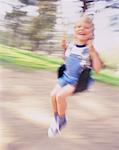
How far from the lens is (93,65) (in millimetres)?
1371

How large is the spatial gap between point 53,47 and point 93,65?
15cm

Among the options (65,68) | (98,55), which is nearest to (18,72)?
(65,68)

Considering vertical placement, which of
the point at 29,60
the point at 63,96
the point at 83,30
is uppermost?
the point at 83,30

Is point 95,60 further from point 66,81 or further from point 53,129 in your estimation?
point 53,129

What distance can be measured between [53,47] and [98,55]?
153 mm

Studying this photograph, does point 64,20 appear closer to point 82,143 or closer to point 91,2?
point 91,2

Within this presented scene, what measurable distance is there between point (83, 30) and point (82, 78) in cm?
16

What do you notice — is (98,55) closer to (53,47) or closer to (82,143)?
(53,47)

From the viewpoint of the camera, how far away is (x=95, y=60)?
1373 millimetres

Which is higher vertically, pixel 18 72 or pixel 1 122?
pixel 18 72

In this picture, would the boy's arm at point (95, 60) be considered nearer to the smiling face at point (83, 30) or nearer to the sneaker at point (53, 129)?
the smiling face at point (83, 30)

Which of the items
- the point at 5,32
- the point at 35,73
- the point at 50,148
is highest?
the point at 5,32

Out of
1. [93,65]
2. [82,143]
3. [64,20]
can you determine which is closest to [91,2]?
[64,20]

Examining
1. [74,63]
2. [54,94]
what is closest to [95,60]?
[74,63]
